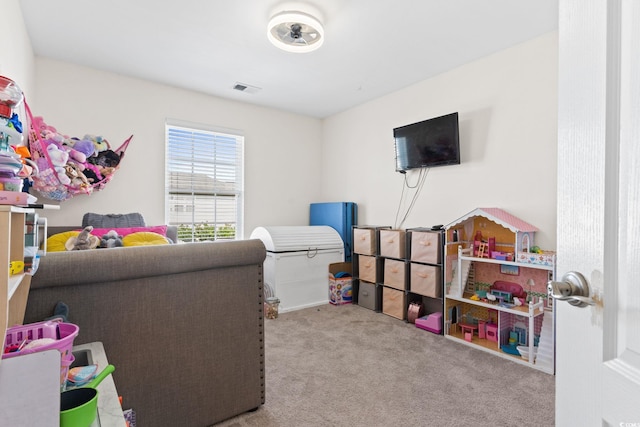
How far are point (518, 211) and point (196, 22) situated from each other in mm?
3106

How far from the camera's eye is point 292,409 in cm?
184

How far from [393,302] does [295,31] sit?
2.77m

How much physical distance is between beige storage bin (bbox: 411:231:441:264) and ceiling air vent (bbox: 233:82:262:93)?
2.47 metres

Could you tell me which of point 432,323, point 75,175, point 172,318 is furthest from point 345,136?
point 172,318

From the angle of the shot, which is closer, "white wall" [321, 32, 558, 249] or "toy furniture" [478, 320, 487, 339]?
"white wall" [321, 32, 558, 249]

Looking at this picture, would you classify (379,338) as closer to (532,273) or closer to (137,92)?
(532,273)

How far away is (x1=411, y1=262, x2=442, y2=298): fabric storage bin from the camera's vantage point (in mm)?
Result: 3127

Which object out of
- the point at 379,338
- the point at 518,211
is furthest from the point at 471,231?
the point at 379,338

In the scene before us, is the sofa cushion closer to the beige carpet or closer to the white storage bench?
the white storage bench

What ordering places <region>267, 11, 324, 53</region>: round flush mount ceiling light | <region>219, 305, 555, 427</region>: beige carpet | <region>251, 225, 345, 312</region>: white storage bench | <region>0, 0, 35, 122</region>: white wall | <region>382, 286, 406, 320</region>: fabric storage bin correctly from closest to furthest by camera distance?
<region>219, 305, 555, 427</region>: beige carpet → <region>0, 0, 35, 122</region>: white wall → <region>267, 11, 324, 53</region>: round flush mount ceiling light → <region>382, 286, 406, 320</region>: fabric storage bin → <region>251, 225, 345, 312</region>: white storage bench

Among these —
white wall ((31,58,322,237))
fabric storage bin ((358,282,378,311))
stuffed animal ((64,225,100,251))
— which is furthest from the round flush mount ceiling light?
fabric storage bin ((358,282,378,311))

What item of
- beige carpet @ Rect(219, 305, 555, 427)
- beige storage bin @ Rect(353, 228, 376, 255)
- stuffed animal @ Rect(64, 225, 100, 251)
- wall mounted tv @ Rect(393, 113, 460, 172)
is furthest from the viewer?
beige storage bin @ Rect(353, 228, 376, 255)

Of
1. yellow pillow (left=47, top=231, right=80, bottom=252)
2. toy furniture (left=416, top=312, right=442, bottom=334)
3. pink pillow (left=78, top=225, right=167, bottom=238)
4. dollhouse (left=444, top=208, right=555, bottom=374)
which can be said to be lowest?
toy furniture (left=416, top=312, right=442, bottom=334)

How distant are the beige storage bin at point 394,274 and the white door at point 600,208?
280cm
